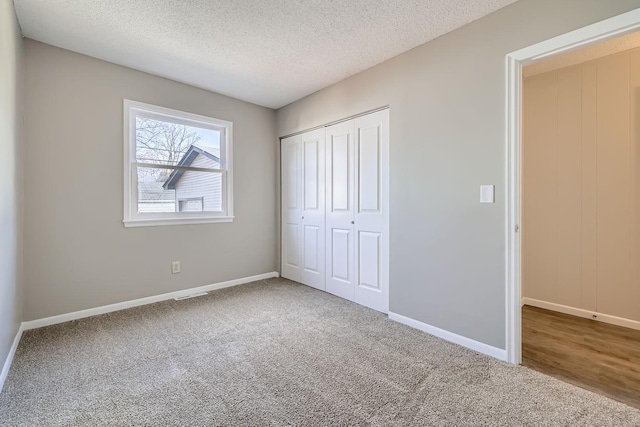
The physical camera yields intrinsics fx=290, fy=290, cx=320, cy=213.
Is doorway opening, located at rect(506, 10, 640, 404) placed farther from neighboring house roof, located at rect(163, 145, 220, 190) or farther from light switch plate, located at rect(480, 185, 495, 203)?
neighboring house roof, located at rect(163, 145, 220, 190)

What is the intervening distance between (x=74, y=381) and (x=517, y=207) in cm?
305

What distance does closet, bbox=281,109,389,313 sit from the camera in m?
2.93

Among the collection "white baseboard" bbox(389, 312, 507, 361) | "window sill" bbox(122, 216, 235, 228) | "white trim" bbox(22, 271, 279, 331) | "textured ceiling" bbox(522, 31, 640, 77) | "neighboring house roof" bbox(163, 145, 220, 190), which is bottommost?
"white baseboard" bbox(389, 312, 507, 361)

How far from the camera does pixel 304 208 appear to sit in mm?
3875

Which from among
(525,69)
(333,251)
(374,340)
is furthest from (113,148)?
(525,69)

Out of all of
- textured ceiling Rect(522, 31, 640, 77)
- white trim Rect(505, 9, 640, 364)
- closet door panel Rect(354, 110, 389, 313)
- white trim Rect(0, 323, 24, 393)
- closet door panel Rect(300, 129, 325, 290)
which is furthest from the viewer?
closet door panel Rect(300, 129, 325, 290)

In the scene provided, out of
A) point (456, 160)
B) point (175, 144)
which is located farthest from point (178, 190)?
point (456, 160)

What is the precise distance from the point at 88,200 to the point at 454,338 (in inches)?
137

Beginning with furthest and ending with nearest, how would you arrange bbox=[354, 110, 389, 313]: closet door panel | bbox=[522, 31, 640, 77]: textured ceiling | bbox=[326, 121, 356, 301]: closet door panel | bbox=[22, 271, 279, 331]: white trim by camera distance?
bbox=[326, 121, 356, 301]: closet door panel, bbox=[354, 110, 389, 313]: closet door panel, bbox=[22, 271, 279, 331]: white trim, bbox=[522, 31, 640, 77]: textured ceiling

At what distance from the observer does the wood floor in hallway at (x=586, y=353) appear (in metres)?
1.76

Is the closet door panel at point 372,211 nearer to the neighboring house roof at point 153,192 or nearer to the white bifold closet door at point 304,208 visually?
the white bifold closet door at point 304,208

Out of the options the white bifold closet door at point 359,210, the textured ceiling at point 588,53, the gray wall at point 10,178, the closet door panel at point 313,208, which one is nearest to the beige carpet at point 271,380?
the gray wall at point 10,178

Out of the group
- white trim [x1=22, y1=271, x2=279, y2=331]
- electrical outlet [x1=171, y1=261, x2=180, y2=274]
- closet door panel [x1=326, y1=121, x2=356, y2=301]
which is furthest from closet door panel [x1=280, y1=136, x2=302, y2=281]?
electrical outlet [x1=171, y1=261, x2=180, y2=274]

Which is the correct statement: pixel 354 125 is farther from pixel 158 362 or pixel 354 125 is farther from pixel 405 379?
pixel 158 362
